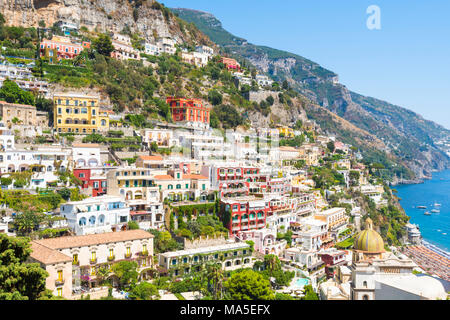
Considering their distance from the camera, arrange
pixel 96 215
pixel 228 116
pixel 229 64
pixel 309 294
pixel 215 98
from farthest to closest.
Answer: pixel 229 64 → pixel 215 98 → pixel 228 116 → pixel 96 215 → pixel 309 294

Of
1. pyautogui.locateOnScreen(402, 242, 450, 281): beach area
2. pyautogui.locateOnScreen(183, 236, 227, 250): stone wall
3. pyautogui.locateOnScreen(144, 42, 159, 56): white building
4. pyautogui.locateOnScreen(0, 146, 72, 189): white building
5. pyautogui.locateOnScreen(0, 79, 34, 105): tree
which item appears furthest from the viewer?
pyautogui.locateOnScreen(144, 42, 159, 56): white building

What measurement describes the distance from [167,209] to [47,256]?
15.2m

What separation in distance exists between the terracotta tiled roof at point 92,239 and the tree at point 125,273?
1.95m

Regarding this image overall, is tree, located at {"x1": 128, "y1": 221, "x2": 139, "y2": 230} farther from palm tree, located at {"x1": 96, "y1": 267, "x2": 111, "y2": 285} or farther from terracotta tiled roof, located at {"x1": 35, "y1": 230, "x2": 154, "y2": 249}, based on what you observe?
palm tree, located at {"x1": 96, "y1": 267, "x2": 111, "y2": 285}

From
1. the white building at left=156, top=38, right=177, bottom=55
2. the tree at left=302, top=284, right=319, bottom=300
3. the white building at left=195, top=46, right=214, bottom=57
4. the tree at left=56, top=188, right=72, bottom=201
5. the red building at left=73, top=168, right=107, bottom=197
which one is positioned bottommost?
the tree at left=302, top=284, right=319, bottom=300

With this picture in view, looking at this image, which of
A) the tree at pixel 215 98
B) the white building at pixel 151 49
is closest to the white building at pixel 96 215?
the tree at pixel 215 98

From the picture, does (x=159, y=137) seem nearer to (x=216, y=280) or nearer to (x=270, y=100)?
(x=216, y=280)

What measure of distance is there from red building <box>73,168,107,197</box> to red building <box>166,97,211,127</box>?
→ 98.3 ft

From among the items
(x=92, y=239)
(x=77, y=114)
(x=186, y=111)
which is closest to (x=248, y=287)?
(x=92, y=239)

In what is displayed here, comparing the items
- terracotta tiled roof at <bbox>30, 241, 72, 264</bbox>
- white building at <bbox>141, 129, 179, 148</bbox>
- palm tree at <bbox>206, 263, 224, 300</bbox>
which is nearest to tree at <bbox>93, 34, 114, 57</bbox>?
white building at <bbox>141, 129, 179, 148</bbox>

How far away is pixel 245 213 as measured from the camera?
145 ft

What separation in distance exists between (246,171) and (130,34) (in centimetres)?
5808

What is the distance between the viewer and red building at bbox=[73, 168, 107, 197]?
40.6m

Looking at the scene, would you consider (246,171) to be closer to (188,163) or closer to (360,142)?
(188,163)
